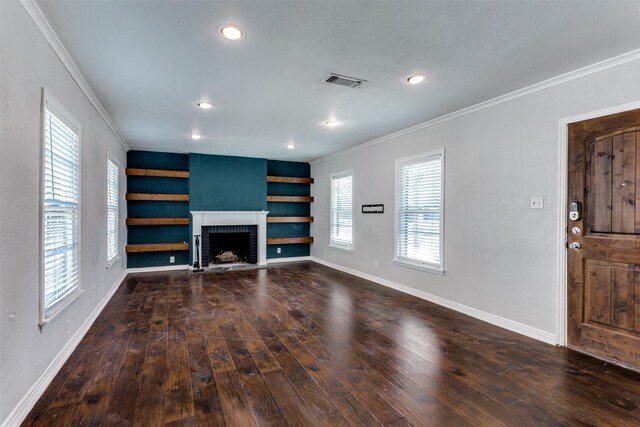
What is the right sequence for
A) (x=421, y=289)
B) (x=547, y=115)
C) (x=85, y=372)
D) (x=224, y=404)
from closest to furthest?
(x=224, y=404)
(x=85, y=372)
(x=547, y=115)
(x=421, y=289)

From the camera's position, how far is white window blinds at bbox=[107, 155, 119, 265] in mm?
4699

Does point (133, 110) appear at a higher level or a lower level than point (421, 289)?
higher

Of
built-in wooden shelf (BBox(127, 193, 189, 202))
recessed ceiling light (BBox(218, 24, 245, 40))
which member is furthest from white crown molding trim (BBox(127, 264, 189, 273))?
recessed ceiling light (BBox(218, 24, 245, 40))

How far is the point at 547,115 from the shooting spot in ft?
10.6

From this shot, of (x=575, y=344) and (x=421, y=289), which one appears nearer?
(x=575, y=344)

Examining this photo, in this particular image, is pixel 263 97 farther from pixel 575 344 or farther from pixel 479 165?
pixel 575 344

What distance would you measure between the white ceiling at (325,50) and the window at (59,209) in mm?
618

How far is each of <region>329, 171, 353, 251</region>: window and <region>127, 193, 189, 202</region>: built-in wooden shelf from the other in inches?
125

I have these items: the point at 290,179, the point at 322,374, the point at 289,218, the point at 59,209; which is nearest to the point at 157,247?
the point at 289,218

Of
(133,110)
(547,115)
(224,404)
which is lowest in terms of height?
(224,404)

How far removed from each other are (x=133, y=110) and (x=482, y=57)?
3.93 m

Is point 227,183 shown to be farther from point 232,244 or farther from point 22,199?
point 22,199

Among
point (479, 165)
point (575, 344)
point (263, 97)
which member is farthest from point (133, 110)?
point (575, 344)

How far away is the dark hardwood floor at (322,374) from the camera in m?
2.05
